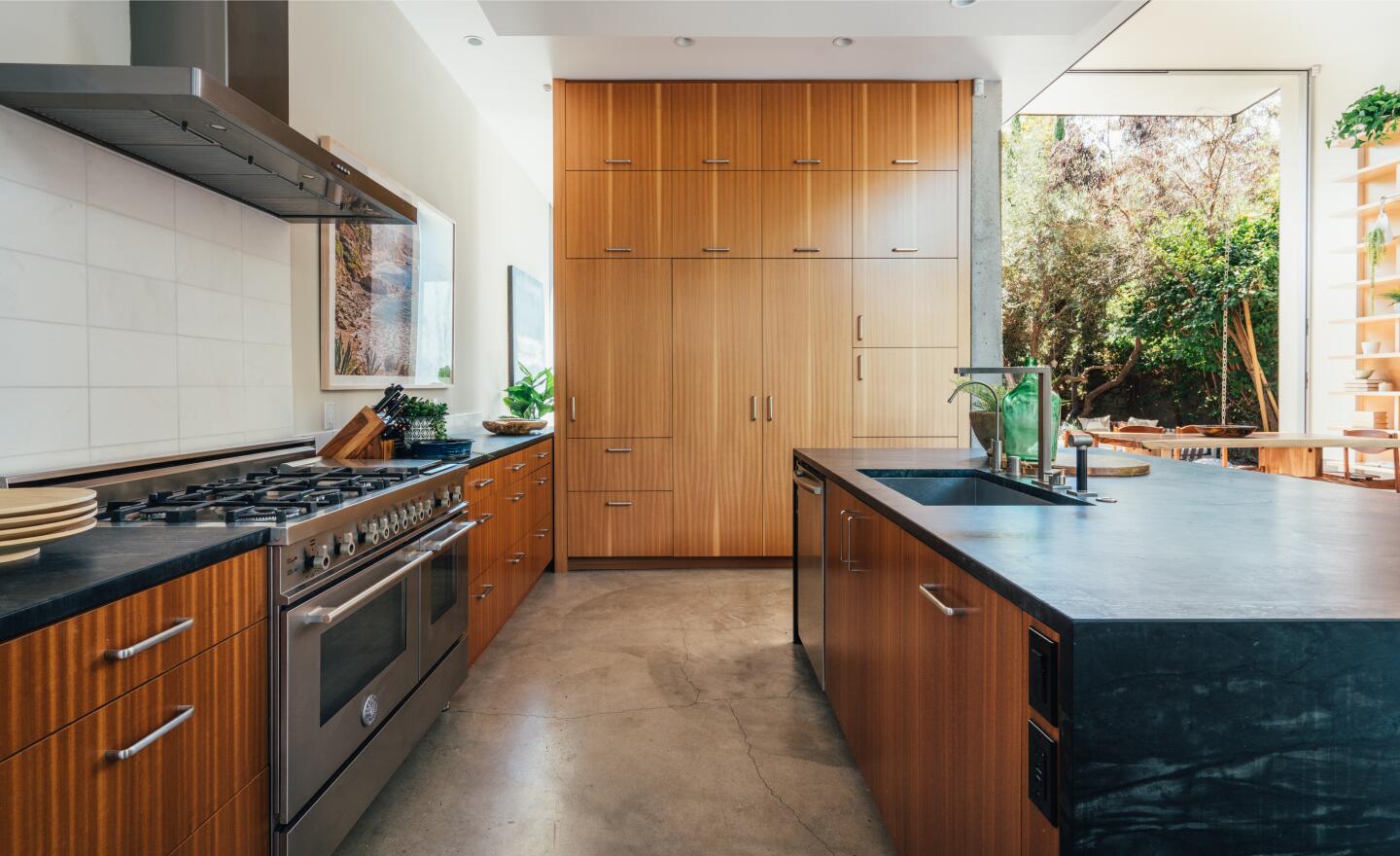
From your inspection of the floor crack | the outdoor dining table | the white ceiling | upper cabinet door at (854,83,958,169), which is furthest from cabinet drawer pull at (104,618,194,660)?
the outdoor dining table

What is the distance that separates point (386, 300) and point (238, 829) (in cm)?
257

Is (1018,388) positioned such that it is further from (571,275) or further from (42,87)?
(571,275)

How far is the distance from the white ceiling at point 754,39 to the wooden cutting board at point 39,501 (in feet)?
9.76

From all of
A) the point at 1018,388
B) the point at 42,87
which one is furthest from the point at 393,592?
the point at 1018,388

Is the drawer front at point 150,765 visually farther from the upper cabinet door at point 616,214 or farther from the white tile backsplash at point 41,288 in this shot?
the upper cabinet door at point 616,214

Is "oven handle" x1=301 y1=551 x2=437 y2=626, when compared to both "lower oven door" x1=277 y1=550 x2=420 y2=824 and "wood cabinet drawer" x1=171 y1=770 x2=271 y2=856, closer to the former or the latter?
"lower oven door" x1=277 y1=550 x2=420 y2=824

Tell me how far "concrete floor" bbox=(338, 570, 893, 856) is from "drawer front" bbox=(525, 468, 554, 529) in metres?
0.63

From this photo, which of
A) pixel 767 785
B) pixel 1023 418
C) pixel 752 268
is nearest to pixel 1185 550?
pixel 1023 418

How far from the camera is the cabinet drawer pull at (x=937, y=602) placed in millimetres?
1172

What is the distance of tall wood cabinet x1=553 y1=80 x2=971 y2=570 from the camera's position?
4391 millimetres

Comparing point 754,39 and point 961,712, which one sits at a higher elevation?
point 754,39

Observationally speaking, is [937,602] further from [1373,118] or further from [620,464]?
[1373,118]

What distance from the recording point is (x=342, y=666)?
1677 mm

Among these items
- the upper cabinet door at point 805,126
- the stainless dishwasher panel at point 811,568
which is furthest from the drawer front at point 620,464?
the upper cabinet door at point 805,126
